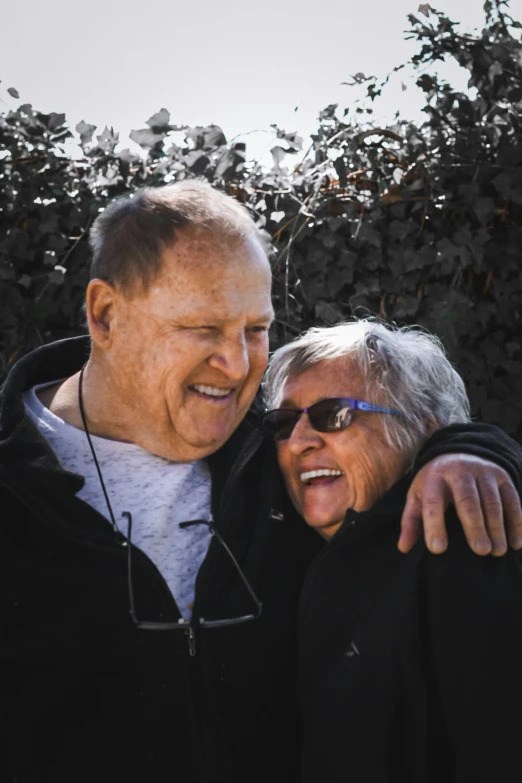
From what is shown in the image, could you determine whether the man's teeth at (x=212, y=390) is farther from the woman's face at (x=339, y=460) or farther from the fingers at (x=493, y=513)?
the fingers at (x=493, y=513)

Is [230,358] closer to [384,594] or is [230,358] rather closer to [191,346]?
[191,346]

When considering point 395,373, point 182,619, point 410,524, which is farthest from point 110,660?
point 395,373

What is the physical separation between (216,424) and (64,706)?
85 cm

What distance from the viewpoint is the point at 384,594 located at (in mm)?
2139

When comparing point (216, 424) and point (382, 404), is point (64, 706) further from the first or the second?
point (382, 404)

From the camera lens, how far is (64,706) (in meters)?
1.98

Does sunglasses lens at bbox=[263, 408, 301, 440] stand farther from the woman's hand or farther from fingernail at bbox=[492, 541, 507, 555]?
fingernail at bbox=[492, 541, 507, 555]

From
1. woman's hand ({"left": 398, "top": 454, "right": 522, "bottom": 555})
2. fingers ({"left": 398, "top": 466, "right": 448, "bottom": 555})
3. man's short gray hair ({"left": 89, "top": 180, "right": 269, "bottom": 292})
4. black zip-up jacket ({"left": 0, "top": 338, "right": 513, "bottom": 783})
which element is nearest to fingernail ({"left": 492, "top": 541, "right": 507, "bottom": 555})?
woman's hand ({"left": 398, "top": 454, "right": 522, "bottom": 555})

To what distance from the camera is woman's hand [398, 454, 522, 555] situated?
199cm

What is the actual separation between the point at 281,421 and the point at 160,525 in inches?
21.1

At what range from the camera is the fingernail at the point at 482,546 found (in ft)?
6.41

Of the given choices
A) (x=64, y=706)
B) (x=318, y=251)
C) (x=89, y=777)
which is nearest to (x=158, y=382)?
(x=64, y=706)

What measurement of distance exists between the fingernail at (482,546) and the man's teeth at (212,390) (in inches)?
32.4

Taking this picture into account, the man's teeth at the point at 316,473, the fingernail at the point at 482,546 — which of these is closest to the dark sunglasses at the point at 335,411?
the man's teeth at the point at 316,473
